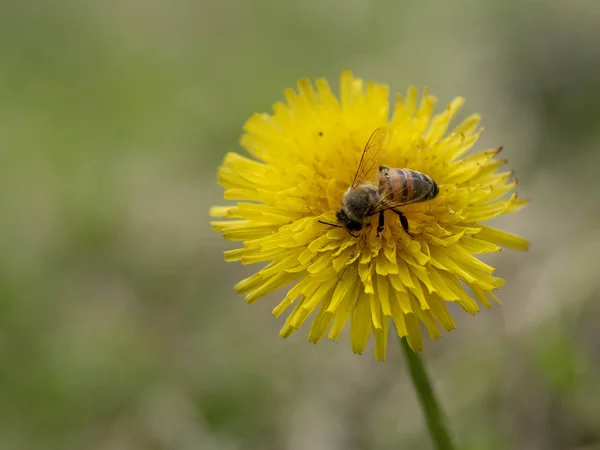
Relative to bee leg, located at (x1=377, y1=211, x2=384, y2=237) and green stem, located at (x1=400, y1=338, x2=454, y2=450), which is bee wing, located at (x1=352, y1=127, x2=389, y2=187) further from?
green stem, located at (x1=400, y1=338, x2=454, y2=450)

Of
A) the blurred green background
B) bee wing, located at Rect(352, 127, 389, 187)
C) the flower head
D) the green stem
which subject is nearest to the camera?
the flower head

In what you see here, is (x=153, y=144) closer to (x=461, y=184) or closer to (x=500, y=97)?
(x=500, y=97)

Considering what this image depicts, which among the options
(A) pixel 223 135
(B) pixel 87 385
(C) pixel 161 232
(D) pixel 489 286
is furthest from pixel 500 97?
(B) pixel 87 385

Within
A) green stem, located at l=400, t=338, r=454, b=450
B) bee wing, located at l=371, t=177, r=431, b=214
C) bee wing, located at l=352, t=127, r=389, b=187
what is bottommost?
green stem, located at l=400, t=338, r=454, b=450

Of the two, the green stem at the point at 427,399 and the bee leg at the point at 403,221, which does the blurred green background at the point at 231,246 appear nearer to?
the green stem at the point at 427,399

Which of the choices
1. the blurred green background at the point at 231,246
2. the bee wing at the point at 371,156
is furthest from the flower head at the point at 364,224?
the blurred green background at the point at 231,246

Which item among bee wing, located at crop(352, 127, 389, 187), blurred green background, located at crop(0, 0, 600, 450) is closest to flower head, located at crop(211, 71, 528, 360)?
bee wing, located at crop(352, 127, 389, 187)
